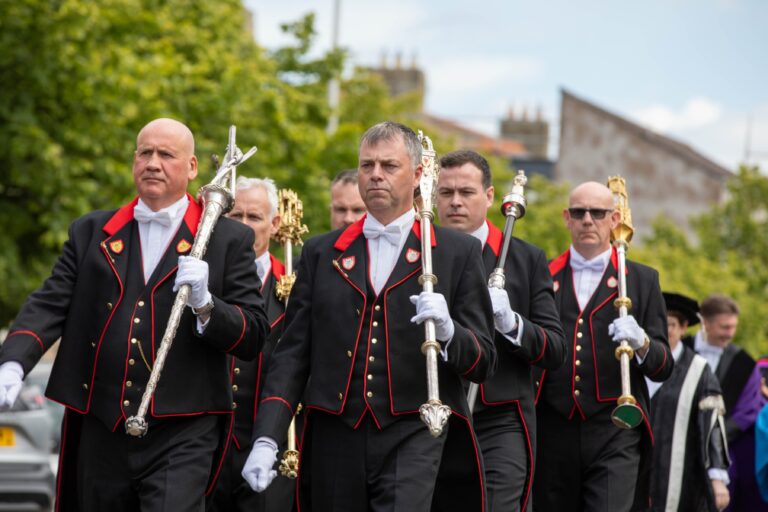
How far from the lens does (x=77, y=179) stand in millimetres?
19266

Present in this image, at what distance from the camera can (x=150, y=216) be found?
687 centimetres

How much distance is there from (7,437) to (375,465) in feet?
28.4

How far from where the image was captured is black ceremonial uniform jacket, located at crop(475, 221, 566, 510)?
25.5 feet

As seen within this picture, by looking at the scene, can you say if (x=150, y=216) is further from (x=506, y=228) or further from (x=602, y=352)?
(x=602, y=352)

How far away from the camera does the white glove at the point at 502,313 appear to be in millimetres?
7562

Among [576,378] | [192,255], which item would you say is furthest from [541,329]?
[192,255]

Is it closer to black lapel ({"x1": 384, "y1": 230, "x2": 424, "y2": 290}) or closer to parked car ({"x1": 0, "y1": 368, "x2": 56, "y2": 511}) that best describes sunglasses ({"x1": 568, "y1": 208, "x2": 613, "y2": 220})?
black lapel ({"x1": 384, "y1": 230, "x2": 424, "y2": 290})

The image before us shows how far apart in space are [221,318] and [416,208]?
133cm

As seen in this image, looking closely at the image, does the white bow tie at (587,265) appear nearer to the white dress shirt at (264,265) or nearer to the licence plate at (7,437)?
the white dress shirt at (264,265)

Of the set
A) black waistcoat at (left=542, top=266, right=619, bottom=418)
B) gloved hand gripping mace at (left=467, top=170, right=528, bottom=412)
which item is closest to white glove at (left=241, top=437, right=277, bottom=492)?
gloved hand gripping mace at (left=467, top=170, right=528, bottom=412)

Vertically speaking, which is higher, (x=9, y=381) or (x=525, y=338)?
(x=525, y=338)

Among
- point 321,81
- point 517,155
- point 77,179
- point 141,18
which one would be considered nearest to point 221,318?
point 77,179

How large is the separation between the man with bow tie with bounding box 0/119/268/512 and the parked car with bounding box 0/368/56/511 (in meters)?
7.63

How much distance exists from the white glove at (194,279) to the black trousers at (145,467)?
1.96ft
